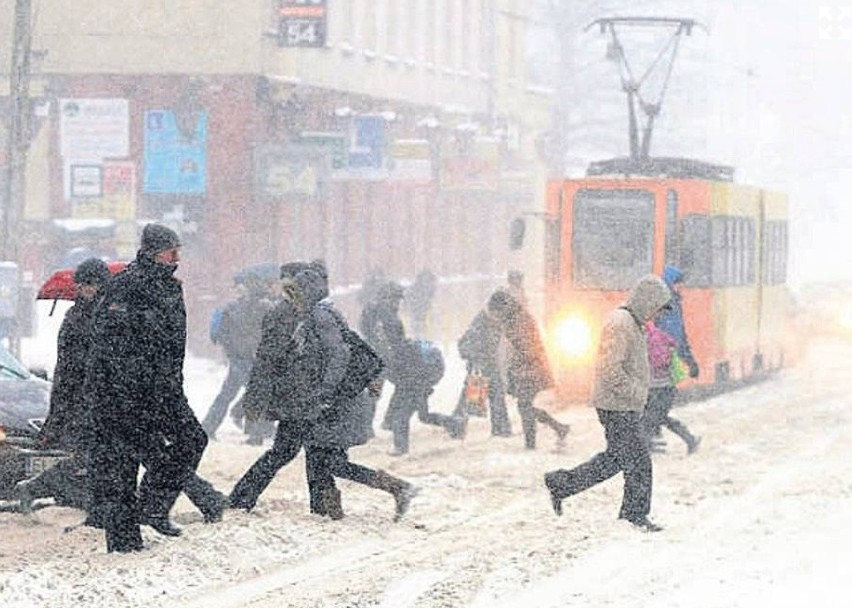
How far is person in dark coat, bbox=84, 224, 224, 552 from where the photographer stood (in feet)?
44.8

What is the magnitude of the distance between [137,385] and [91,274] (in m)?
1.68

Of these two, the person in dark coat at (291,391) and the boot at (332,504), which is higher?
the person in dark coat at (291,391)

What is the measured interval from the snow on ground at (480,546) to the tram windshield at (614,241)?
6.94 meters

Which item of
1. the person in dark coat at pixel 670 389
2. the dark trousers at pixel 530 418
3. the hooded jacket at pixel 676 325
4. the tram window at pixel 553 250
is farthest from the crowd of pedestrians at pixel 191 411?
the tram window at pixel 553 250

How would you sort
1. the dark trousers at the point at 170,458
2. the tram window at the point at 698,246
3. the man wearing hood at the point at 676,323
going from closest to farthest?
the dark trousers at the point at 170,458 < the man wearing hood at the point at 676,323 < the tram window at the point at 698,246

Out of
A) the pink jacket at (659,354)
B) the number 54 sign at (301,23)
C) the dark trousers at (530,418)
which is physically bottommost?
the dark trousers at (530,418)

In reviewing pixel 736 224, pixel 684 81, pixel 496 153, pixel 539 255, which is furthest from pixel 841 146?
pixel 736 224

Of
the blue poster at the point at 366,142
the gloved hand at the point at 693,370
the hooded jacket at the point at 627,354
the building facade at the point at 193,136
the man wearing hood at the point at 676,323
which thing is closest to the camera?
the hooded jacket at the point at 627,354

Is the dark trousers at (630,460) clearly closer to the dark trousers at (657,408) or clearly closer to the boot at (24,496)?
the boot at (24,496)

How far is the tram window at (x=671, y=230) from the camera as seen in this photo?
28.7 meters

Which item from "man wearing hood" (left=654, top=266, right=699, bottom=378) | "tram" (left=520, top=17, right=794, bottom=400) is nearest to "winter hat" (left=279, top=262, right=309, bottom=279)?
"man wearing hood" (left=654, top=266, right=699, bottom=378)

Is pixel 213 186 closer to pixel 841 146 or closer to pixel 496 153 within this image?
pixel 496 153

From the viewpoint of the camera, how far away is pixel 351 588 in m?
13.1

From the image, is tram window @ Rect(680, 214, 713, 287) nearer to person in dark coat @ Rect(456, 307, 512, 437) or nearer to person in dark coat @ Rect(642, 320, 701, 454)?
person in dark coat @ Rect(456, 307, 512, 437)
